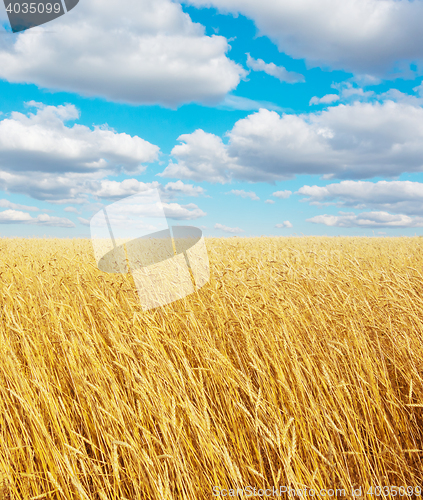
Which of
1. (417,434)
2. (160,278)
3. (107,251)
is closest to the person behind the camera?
(417,434)

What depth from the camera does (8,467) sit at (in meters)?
1.57

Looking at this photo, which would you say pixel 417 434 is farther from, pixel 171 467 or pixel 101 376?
pixel 101 376

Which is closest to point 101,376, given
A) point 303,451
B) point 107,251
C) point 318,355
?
point 303,451

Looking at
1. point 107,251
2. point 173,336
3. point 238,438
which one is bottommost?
point 238,438

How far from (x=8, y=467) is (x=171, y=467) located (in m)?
0.81

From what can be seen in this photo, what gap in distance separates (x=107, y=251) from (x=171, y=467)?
488cm

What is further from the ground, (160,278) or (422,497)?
(160,278)

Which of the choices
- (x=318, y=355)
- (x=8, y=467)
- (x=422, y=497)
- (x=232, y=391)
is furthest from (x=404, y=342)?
(x=8, y=467)

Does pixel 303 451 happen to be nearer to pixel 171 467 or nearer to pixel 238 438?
pixel 238 438

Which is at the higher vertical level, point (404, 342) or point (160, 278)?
point (160, 278)

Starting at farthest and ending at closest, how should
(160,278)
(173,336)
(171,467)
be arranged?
(160,278) < (173,336) < (171,467)

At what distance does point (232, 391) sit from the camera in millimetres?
2033

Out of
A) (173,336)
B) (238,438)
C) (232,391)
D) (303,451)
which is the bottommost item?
(303,451)

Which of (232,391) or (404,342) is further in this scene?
(404,342)
